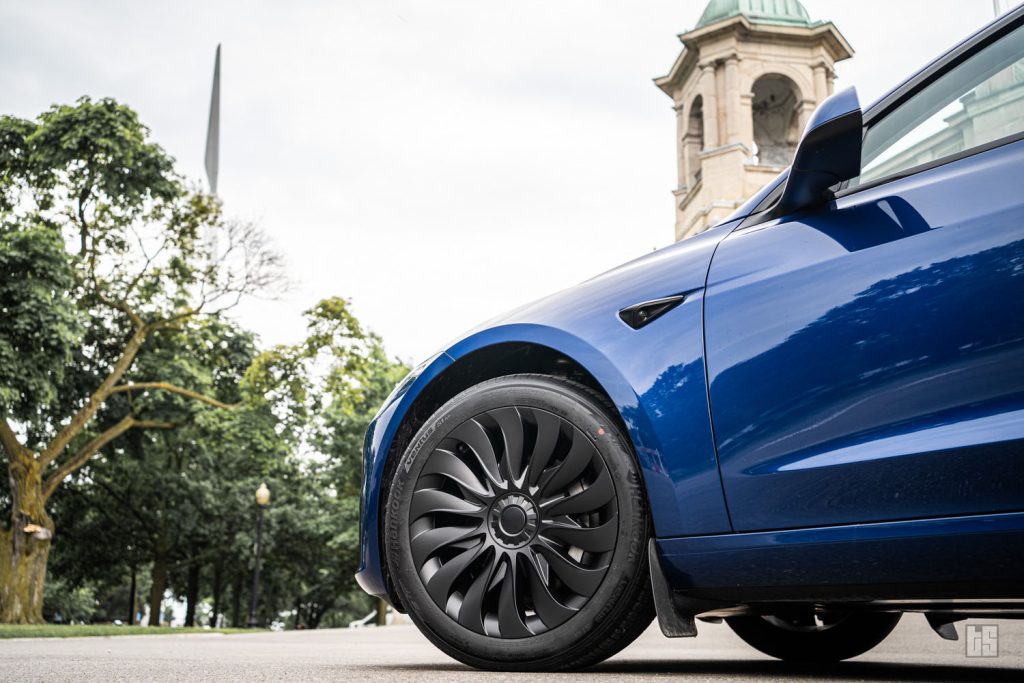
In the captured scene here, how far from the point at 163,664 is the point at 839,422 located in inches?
92.2

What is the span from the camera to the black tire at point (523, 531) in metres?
2.49

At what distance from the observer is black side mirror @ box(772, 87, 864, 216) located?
2.26 meters

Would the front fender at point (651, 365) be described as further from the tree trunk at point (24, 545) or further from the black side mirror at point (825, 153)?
the tree trunk at point (24, 545)

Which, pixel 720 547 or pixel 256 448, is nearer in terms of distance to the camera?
pixel 720 547

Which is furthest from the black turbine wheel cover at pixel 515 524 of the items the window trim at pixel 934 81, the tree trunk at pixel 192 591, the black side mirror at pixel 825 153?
the tree trunk at pixel 192 591

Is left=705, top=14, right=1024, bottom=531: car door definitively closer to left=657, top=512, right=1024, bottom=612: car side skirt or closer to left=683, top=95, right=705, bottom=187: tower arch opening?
left=657, top=512, right=1024, bottom=612: car side skirt

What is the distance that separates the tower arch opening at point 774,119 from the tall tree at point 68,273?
20.1 meters

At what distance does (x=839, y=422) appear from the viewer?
2.18m

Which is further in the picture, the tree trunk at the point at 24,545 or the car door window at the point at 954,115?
the tree trunk at the point at 24,545

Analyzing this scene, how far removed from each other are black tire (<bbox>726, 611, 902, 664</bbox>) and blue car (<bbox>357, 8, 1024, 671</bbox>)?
2.51 ft

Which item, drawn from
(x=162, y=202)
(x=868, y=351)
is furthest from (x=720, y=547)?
(x=162, y=202)

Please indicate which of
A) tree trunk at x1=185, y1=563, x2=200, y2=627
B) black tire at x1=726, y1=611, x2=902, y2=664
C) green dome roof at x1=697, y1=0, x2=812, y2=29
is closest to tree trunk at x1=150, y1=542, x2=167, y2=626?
tree trunk at x1=185, y1=563, x2=200, y2=627

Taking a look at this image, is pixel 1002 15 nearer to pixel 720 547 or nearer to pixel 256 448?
pixel 720 547

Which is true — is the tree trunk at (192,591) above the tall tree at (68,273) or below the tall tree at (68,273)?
below
